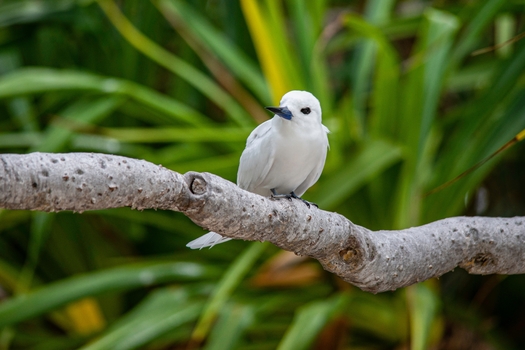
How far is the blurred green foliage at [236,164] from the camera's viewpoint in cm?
156

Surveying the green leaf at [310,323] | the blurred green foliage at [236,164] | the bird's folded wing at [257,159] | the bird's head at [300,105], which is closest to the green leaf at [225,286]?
the blurred green foliage at [236,164]

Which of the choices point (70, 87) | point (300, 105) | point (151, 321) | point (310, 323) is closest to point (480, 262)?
point (300, 105)

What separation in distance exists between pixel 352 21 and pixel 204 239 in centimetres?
85

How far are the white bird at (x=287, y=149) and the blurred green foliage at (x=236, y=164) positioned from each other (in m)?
0.39

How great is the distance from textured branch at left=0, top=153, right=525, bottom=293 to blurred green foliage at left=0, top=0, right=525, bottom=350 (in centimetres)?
43

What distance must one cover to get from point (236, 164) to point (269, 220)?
Answer: 0.84 m

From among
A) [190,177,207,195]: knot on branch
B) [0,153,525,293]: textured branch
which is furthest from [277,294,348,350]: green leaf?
[190,177,207,195]: knot on branch

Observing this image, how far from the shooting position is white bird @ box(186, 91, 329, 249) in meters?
0.99

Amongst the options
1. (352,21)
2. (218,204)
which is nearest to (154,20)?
(352,21)

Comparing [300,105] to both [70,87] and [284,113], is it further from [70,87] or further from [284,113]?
[70,87]

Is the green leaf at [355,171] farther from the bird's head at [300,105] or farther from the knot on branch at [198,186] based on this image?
the knot on branch at [198,186]

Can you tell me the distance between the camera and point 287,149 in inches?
40.8

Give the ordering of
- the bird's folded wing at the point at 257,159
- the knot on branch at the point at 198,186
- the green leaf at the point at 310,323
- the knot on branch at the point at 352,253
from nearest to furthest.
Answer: the knot on branch at the point at 198,186 → the knot on branch at the point at 352,253 → the bird's folded wing at the point at 257,159 → the green leaf at the point at 310,323

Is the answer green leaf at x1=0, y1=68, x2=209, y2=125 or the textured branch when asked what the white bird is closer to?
the textured branch
